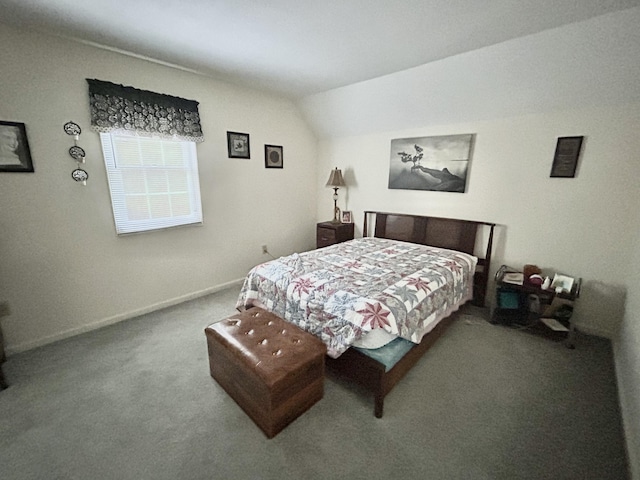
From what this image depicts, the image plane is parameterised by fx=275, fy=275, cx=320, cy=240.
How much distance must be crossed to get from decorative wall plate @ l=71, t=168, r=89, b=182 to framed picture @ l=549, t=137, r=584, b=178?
4.10 m

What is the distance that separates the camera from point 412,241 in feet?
11.2

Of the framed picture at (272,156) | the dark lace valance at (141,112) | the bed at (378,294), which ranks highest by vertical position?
the dark lace valance at (141,112)

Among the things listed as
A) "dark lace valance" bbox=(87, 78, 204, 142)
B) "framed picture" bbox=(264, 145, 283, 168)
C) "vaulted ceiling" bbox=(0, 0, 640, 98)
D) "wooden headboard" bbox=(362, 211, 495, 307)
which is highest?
"vaulted ceiling" bbox=(0, 0, 640, 98)

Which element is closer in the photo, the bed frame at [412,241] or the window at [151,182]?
the bed frame at [412,241]

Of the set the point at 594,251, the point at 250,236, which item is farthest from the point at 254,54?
the point at 594,251

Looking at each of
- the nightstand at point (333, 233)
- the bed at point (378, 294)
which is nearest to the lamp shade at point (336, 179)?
the nightstand at point (333, 233)

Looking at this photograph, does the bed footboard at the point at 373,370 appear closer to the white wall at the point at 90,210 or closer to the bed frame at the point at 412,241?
the bed frame at the point at 412,241

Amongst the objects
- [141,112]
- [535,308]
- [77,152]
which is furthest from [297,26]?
[535,308]

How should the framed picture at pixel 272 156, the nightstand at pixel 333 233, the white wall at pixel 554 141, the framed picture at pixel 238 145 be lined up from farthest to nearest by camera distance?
the nightstand at pixel 333 233 → the framed picture at pixel 272 156 → the framed picture at pixel 238 145 → the white wall at pixel 554 141

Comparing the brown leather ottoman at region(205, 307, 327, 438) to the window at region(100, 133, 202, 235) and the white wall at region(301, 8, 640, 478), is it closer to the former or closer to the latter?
the window at region(100, 133, 202, 235)

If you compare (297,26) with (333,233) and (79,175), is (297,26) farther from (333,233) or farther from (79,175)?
(333,233)

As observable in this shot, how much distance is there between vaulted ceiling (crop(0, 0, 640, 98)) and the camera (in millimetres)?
1660

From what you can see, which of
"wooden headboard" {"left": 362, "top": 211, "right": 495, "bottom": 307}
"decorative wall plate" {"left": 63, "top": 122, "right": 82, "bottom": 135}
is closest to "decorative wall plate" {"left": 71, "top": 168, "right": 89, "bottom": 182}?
"decorative wall plate" {"left": 63, "top": 122, "right": 82, "bottom": 135}

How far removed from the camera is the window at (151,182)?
250cm
